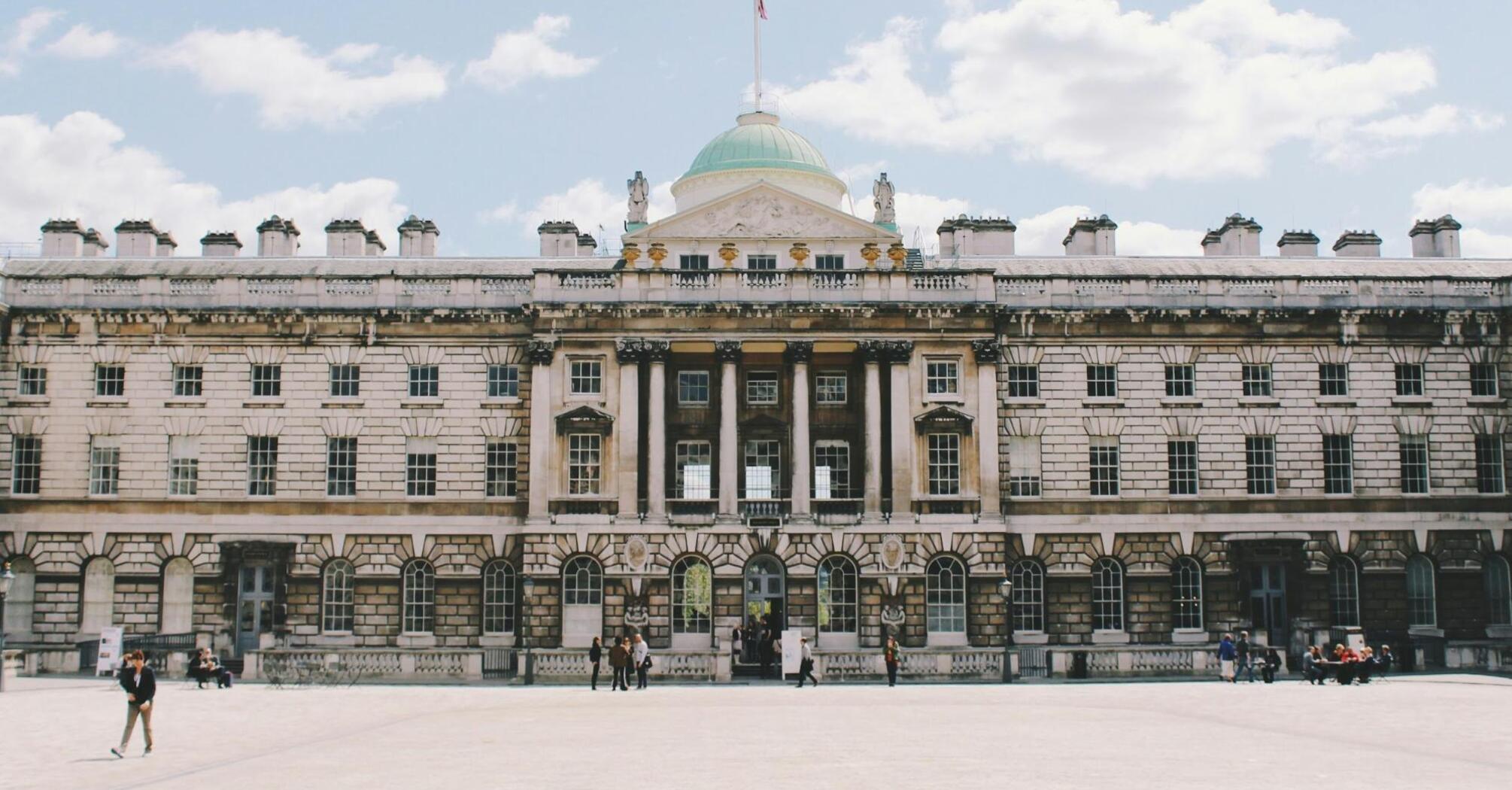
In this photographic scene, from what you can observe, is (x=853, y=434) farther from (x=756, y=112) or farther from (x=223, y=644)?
(x=223, y=644)

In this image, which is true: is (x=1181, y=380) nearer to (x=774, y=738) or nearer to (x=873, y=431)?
(x=873, y=431)

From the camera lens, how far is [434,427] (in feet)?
148

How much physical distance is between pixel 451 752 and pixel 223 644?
2458cm

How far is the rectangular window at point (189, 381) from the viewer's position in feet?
148

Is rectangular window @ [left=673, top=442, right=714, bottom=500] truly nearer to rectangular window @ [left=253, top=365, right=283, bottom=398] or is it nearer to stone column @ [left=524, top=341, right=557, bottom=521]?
stone column @ [left=524, top=341, right=557, bottom=521]

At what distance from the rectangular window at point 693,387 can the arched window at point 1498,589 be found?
25677 millimetres

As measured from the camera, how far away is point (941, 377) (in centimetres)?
4444

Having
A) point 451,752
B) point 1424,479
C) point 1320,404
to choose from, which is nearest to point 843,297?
point 1320,404

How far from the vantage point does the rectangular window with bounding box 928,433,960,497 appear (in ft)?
144

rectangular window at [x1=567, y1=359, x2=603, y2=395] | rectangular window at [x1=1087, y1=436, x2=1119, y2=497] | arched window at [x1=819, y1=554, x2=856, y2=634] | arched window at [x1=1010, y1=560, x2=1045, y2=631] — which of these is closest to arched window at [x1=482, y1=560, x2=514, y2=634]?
rectangular window at [x1=567, y1=359, x2=603, y2=395]

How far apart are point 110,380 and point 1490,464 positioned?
44.9 m

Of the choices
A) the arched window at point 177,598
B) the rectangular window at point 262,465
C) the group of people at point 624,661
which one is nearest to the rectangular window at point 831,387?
the group of people at point 624,661

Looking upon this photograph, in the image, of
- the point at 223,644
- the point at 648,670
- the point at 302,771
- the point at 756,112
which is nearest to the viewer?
the point at 302,771

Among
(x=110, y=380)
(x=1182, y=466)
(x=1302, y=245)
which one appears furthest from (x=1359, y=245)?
(x=110, y=380)
